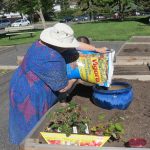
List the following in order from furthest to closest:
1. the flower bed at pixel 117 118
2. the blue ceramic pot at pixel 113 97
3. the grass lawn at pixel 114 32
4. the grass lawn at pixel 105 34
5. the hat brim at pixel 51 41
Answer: the grass lawn at pixel 105 34 → the grass lawn at pixel 114 32 → the blue ceramic pot at pixel 113 97 → the flower bed at pixel 117 118 → the hat brim at pixel 51 41

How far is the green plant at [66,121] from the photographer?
4.40 metres

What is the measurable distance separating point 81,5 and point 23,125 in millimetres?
58776

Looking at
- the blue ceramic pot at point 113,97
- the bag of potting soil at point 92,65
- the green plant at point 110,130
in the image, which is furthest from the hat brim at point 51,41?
the blue ceramic pot at point 113,97

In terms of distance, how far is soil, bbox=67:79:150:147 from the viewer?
15.6ft

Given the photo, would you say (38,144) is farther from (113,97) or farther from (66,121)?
(113,97)

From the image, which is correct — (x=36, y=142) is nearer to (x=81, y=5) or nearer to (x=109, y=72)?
(x=109, y=72)

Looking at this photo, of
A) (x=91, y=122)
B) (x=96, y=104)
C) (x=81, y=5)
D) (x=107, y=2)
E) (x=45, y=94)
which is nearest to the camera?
(x=45, y=94)

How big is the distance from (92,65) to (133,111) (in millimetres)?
1174

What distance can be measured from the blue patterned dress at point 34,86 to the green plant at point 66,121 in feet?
0.77

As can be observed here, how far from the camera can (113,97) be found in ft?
17.7

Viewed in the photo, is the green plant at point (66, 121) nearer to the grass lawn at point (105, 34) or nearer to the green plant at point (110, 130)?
the green plant at point (110, 130)

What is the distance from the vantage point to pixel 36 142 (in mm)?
4129

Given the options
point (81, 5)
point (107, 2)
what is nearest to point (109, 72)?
point (107, 2)

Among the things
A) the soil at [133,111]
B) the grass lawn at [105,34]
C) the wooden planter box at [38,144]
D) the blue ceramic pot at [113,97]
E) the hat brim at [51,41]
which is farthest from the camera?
the grass lawn at [105,34]
